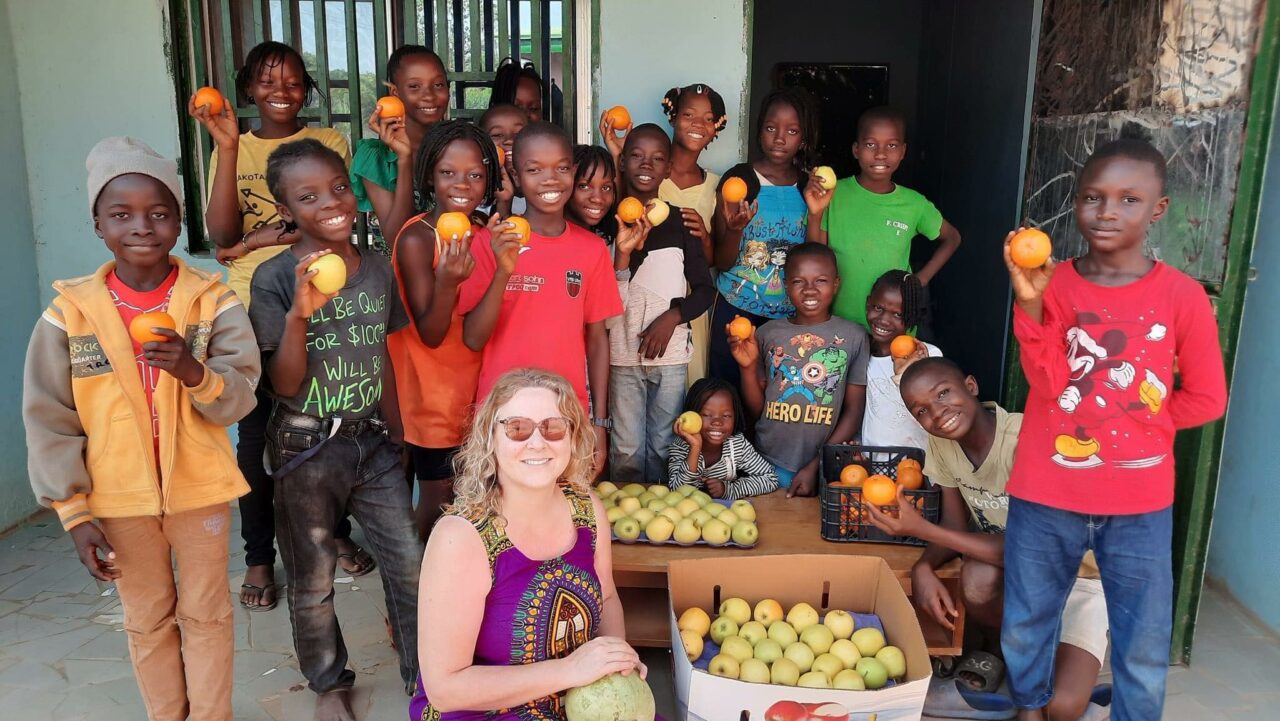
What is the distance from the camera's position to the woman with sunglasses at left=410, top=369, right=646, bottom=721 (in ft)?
6.82

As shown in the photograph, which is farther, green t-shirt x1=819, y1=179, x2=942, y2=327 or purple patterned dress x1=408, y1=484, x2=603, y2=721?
green t-shirt x1=819, y1=179, x2=942, y2=327

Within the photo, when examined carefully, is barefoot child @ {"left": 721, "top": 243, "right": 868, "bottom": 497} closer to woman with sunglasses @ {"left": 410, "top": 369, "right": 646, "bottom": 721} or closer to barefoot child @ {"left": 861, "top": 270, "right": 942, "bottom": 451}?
barefoot child @ {"left": 861, "top": 270, "right": 942, "bottom": 451}

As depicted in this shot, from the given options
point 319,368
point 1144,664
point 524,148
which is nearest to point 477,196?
point 524,148

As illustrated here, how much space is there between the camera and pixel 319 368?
2.72 metres

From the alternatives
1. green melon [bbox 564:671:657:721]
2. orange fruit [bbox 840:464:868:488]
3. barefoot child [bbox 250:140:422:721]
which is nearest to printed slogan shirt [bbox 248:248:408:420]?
barefoot child [bbox 250:140:422:721]

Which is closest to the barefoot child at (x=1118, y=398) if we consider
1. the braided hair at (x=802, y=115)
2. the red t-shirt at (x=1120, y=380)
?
the red t-shirt at (x=1120, y=380)

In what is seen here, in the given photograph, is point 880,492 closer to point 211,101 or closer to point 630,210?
point 630,210

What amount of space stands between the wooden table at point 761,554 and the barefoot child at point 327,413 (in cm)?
77

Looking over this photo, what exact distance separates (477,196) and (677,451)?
58.1 inches

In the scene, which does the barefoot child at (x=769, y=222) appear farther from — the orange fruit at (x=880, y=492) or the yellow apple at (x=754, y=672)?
the yellow apple at (x=754, y=672)

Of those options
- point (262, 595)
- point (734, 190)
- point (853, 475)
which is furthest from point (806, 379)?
point (262, 595)

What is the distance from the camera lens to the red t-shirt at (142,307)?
2467mm

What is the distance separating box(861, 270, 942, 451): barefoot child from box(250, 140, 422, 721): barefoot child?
6.58 feet

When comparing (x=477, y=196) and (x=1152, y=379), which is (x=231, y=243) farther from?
(x=1152, y=379)
